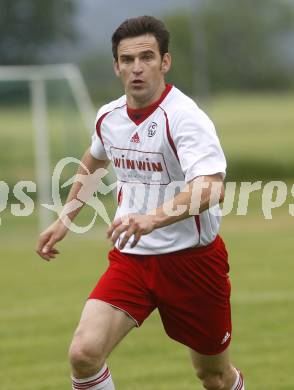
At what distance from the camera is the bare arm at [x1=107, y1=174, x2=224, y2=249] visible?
212 inches

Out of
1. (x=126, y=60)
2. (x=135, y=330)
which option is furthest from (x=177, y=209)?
(x=135, y=330)

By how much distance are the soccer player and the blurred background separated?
1.88 m

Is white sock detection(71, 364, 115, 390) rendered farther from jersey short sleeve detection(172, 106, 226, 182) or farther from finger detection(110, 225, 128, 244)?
jersey short sleeve detection(172, 106, 226, 182)

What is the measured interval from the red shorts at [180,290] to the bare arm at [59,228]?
0.33 m

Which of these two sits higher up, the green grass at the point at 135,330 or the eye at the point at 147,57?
the eye at the point at 147,57

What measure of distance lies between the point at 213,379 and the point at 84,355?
43.2 inches

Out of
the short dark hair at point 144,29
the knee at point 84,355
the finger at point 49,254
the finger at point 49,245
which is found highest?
the short dark hair at point 144,29

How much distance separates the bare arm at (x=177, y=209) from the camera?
5.39m

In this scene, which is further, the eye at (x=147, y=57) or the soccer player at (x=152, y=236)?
the eye at (x=147, y=57)

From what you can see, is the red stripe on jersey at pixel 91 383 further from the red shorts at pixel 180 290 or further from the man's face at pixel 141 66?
the man's face at pixel 141 66

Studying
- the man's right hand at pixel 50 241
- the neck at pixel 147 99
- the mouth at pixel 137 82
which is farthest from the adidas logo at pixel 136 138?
the man's right hand at pixel 50 241

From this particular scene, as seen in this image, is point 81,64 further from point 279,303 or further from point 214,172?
point 214,172

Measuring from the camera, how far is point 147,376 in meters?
8.54

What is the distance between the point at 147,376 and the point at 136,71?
321 cm
